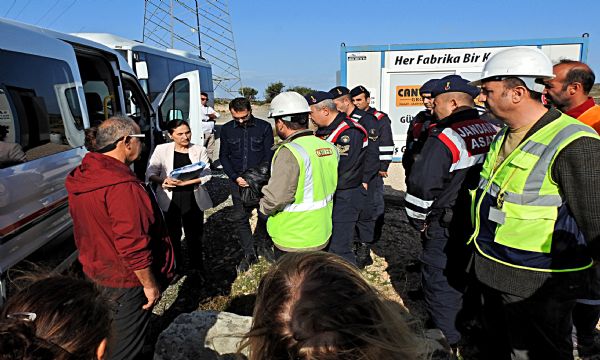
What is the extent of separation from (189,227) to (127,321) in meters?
1.76

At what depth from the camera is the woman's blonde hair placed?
87cm

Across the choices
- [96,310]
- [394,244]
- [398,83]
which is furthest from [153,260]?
[398,83]

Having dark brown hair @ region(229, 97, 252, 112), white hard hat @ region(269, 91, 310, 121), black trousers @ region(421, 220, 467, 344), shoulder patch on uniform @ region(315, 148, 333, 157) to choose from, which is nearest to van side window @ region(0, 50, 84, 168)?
dark brown hair @ region(229, 97, 252, 112)

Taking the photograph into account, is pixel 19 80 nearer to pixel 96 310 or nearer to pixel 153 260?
pixel 153 260

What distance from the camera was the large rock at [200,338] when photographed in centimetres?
249

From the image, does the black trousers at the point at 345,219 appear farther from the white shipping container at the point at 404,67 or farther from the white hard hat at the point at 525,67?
the white shipping container at the point at 404,67

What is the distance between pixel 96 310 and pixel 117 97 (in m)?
4.31

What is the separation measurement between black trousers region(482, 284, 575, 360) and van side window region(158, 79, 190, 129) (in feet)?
18.0

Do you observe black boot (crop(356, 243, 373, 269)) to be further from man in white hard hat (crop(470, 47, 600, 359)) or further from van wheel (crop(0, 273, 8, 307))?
van wheel (crop(0, 273, 8, 307))

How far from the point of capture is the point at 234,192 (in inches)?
174

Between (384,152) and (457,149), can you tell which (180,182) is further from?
(384,152)

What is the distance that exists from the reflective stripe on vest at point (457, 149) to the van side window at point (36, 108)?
280cm

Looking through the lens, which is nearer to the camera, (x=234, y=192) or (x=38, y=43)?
(x=38, y=43)

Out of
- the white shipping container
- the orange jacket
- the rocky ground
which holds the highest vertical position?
the white shipping container
